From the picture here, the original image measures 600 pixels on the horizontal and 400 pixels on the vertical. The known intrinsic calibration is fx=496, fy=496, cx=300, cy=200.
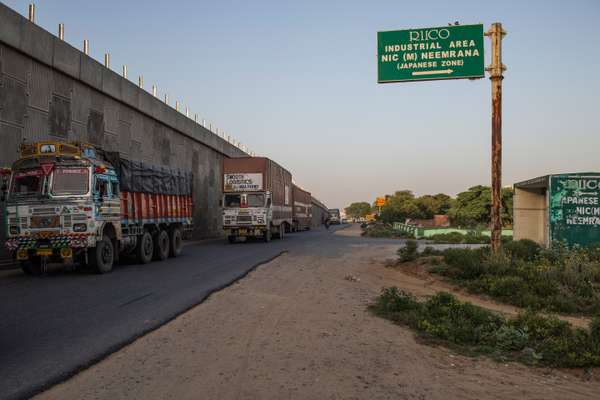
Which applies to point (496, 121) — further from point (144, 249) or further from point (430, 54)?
point (144, 249)

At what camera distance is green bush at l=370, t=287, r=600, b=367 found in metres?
Result: 6.02

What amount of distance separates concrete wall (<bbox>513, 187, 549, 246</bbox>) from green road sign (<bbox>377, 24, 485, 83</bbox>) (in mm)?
6032

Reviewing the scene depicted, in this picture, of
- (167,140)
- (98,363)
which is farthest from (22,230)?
(167,140)

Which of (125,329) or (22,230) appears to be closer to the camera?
(125,329)

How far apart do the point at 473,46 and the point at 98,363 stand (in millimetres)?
13513

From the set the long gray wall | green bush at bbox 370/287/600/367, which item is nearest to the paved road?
green bush at bbox 370/287/600/367

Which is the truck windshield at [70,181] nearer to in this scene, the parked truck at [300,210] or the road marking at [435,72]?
the road marking at [435,72]

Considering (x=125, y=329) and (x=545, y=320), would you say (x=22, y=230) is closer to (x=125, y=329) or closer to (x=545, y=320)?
(x=125, y=329)

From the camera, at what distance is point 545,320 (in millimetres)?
7270

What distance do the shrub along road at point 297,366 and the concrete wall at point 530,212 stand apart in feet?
39.9

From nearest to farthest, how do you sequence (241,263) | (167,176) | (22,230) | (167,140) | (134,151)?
(22,230) → (241,263) → (167,176) → (134,151) → (167,140)

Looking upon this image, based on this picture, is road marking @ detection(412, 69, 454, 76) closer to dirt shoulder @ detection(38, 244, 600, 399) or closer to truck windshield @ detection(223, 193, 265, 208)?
dirt shoulder @ detection(38, 244, 600, 399)

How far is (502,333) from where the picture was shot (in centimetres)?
682

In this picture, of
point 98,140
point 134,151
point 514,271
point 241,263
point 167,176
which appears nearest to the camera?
point 514,271
